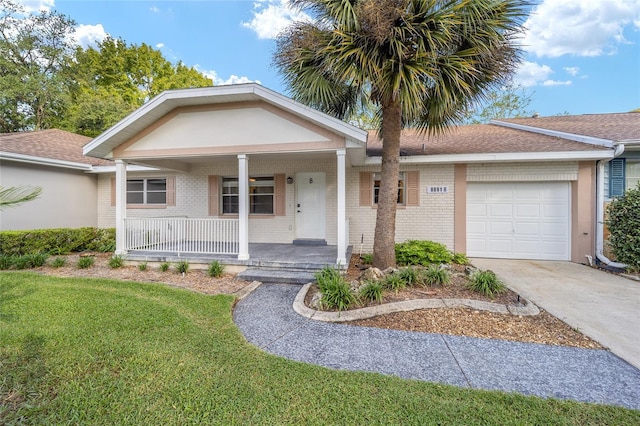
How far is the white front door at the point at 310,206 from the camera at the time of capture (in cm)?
921

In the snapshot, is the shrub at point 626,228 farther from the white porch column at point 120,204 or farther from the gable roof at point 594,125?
the white porch column at point 120,204

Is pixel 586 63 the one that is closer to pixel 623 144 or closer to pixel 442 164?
pixel 623 144

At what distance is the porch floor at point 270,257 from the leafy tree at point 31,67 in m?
19.3

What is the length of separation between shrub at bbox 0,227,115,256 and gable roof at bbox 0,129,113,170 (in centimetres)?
239

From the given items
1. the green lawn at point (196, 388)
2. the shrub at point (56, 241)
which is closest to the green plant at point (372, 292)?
the green lawn at point (196, 388)

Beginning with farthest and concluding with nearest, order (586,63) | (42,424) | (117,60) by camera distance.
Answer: (117,60), (586,63), (42,424)

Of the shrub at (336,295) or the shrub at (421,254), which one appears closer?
the shrub at (336,295)

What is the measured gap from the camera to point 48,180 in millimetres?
9648

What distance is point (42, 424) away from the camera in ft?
6.75

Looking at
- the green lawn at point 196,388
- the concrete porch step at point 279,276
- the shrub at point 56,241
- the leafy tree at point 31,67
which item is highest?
the leafy tree at point 31,67

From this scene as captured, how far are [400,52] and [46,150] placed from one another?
1235 cm

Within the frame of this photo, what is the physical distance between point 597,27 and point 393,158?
1245 cm

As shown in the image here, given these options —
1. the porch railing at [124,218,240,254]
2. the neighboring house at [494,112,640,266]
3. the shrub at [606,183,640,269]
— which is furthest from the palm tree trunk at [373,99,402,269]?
the neighboring house at [494,112,640,266]

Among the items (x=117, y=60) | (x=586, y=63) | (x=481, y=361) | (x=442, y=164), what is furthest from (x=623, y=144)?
(x=117, y=60)
